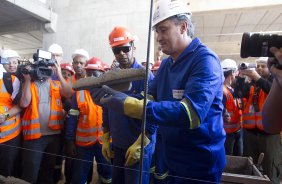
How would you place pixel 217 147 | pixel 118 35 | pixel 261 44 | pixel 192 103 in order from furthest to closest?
1. pixel 118 35
2. pixel 217 147
3. pixel 192 103
4. pixel 261 44

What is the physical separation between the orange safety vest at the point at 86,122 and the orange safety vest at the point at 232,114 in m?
2.11

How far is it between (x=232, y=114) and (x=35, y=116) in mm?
2922

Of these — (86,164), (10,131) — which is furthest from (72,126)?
(10,131)

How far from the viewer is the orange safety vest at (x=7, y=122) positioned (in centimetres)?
260

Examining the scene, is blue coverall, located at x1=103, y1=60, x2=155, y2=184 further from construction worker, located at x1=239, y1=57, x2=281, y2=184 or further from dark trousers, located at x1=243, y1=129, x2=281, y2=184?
dark trousers, located at x1=243, y1=129, x2=281, y2=184

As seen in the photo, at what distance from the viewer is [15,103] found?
8.91ft

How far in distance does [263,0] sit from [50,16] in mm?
6262

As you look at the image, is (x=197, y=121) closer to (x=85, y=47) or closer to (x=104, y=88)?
(x=104, y=88)

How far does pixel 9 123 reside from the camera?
267cm

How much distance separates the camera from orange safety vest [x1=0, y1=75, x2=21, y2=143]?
260 centimetres

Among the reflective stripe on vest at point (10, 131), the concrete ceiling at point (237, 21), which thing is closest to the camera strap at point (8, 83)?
the reflective stripe on vest at point (10, 131)

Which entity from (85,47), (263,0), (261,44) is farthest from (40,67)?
(263,0)

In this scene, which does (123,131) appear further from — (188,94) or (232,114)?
(232,114)

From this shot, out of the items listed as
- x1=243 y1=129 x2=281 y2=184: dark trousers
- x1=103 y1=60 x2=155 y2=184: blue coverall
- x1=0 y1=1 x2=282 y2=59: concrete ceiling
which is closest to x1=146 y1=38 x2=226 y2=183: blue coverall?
x1=103 y1=60 x2=155 y2=184: blue coverall
